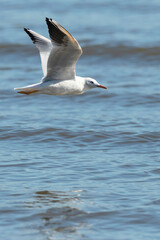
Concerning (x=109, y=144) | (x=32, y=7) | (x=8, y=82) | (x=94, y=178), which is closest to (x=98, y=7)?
(x=32, y=7)

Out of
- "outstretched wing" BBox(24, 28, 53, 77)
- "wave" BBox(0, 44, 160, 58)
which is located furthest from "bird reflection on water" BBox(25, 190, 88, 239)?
"wave" BBox(0, 44, 160, 58)

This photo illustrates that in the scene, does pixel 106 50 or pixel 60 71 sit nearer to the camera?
pixel 60 71

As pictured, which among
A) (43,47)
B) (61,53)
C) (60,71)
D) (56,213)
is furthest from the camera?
(43,47)

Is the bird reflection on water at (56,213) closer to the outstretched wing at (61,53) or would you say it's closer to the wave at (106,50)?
the outstretched wing at (61,53)

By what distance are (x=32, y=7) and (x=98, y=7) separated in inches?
103

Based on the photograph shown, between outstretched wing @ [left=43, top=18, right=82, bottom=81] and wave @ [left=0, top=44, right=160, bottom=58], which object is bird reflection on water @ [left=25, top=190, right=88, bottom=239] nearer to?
outstretched wing @ [left=43, top=18, right=82, bottom=81]

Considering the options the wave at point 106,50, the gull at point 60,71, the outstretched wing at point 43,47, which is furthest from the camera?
the wave at point 106,50

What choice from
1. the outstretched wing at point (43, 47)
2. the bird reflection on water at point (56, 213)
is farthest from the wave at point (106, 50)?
the bird reflection on water at point (56, 213)

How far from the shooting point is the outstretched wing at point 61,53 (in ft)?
20.7

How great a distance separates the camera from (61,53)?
6.75 m

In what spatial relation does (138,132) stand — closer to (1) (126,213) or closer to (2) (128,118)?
(2) (128,118)

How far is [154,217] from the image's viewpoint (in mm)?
5285

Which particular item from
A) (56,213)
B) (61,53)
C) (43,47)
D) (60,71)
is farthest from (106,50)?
(56,213)

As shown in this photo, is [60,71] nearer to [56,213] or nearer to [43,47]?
[43,47]
